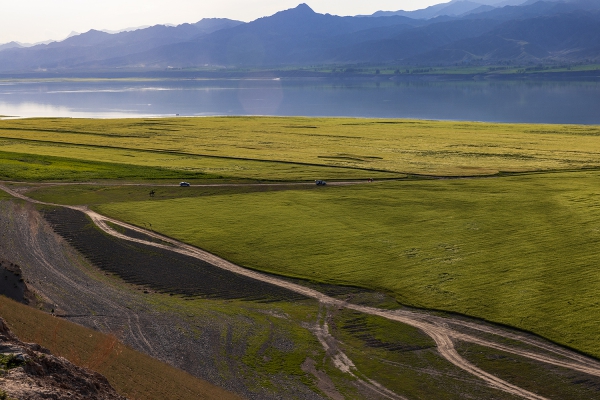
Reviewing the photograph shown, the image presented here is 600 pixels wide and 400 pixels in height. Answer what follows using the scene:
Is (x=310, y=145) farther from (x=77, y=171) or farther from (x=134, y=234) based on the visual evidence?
(x=134, y=234)

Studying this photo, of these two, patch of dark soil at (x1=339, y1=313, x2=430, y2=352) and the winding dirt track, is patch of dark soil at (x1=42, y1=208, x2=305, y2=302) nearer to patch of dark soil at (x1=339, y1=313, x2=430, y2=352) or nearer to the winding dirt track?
the winding dirt track

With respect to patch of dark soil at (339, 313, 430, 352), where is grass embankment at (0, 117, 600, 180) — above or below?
above

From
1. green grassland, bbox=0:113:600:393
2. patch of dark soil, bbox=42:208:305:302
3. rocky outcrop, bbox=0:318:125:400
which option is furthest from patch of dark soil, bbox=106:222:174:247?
rocky outcrop, bbox=0:318:125:400

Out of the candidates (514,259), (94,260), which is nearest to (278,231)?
(94,260)

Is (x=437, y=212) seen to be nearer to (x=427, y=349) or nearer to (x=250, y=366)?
(x=427, y=349)

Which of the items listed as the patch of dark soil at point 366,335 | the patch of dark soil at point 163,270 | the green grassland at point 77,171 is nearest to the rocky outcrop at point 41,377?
the patch of dark soil at point 366,335

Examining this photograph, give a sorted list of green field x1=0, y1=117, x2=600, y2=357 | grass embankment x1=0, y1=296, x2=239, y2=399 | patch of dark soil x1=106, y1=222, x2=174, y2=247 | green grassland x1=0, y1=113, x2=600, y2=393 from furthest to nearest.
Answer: patch of dark soil x1=106, y1=222, x2=174, y2=247
green field x1=0, y1=117, x2=600, y2=357
green grassland x1=0, y1=113, x2=600, y2=393
grass embankment x1=0, y1=296, x2=239, y2=399

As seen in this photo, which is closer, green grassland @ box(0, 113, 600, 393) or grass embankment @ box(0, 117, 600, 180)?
green grassland @ box(0, 113, 600, 393)
